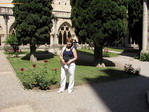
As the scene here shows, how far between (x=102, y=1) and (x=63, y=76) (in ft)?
Answer: 18.2

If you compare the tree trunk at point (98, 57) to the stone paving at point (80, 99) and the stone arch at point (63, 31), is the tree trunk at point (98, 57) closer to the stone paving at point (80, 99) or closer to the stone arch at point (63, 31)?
the stone paving at point (80, 99)

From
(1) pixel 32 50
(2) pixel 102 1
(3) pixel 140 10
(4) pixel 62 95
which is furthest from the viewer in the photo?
(3) pixel 140 10

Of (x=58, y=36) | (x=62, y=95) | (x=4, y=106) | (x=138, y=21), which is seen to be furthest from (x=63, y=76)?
(x=58, y=36)

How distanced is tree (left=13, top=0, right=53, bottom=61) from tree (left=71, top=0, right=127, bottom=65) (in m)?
2.66

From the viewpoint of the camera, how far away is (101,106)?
4.93 metres

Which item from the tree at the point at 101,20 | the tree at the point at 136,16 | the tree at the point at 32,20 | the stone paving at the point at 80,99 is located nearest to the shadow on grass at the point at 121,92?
the stone paving at the point at 80,99

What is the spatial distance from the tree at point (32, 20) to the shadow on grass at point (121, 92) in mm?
Answer: 5767

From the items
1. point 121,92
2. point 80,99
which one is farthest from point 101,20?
point 80,99

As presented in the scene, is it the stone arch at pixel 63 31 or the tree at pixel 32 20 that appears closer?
the tree at pixel 32 20

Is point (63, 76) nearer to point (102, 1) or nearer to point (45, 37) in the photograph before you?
point (102, 1)

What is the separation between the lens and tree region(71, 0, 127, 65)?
9.80 meters

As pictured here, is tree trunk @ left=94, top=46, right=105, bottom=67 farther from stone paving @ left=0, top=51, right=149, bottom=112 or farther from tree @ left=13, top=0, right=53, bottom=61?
stone paving @ left=0, top=51, right=149, bottom=112

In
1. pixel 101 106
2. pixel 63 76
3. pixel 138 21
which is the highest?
pixel 138 21

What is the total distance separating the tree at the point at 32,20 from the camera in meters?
11.8
